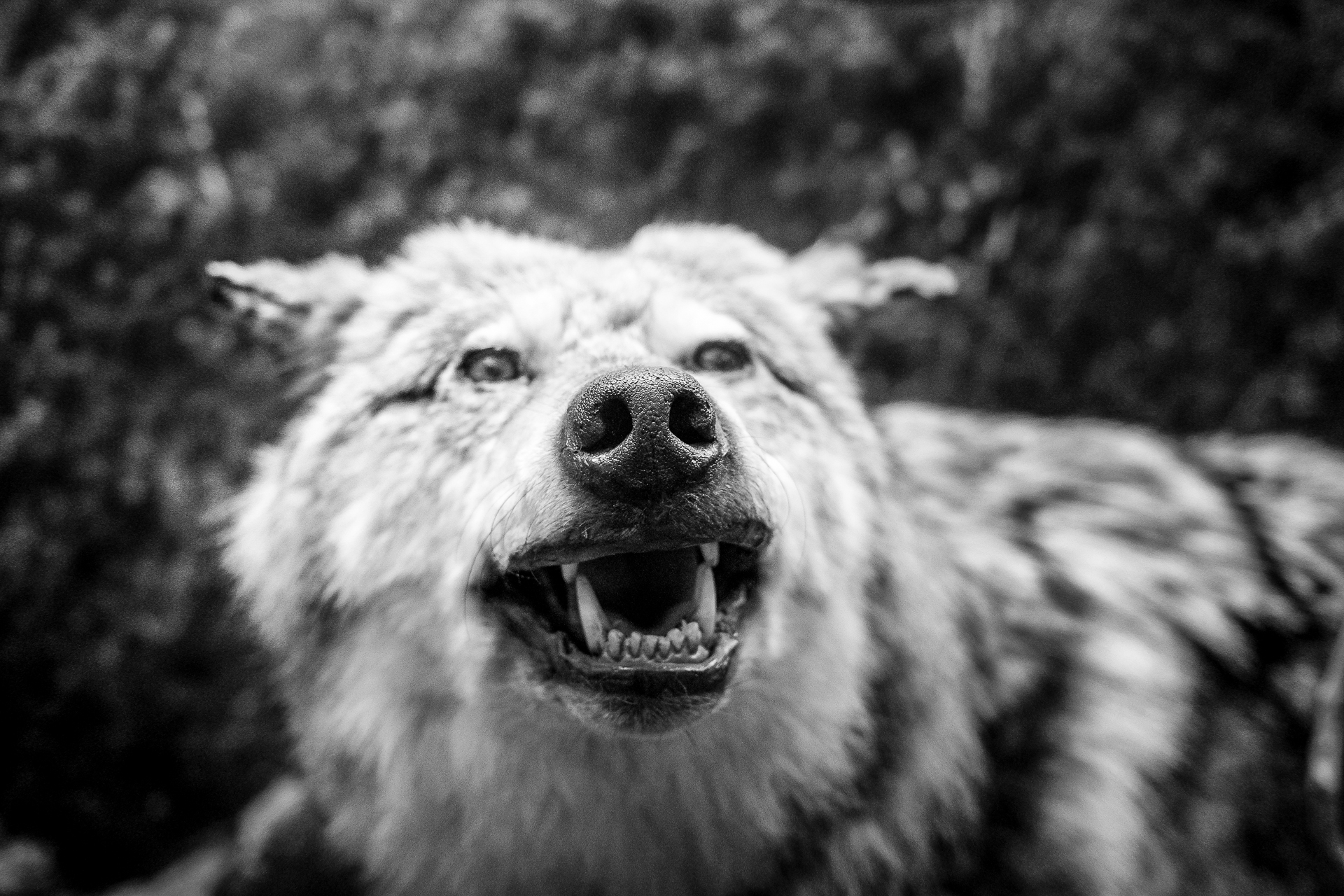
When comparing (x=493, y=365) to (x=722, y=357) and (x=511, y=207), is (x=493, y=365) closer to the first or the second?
(x=722, y=357)

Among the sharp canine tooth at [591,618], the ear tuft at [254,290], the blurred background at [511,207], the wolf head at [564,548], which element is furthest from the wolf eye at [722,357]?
the blurred background at [511,207]

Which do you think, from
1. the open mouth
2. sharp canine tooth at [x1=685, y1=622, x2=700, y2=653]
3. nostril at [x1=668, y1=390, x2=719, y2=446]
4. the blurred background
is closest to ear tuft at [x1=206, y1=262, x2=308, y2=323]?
the blurred background

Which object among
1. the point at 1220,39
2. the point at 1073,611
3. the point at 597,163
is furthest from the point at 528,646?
the point at 1220,39

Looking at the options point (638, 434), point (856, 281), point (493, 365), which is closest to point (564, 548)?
point (638, 434)

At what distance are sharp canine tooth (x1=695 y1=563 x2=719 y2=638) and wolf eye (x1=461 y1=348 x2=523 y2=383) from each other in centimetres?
70

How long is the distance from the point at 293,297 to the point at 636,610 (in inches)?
56.1

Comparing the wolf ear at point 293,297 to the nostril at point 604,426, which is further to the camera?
the wolf ear at point 293,297

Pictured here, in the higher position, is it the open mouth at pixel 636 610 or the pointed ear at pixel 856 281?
the pointed ear at pixel 856 281

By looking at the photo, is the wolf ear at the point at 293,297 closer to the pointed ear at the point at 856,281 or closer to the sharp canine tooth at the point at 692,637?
the pointed ear at the point at 856,281

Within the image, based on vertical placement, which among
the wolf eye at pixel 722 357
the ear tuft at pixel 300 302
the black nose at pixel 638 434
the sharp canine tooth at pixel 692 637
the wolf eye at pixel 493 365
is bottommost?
the sharp canine tooth at pixel 692 637

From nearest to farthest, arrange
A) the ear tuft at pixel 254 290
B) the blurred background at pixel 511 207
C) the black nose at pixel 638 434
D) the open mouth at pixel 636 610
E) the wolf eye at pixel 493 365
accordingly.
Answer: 1. the black nose at pixel 638 434
2. the open mouth at pixel 636 610
3. the wolf eye at pixel 493 365
4. the ear tuft at pixel 254 290
5. the blurred background at pixel 511 207

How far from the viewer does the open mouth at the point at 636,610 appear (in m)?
1.78

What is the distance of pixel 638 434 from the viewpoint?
167 centimetres

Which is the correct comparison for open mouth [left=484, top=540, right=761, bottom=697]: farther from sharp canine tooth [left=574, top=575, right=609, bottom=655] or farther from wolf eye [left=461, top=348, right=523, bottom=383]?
wolf eye [left=461, top=348, right=523, bottom=383]
